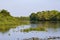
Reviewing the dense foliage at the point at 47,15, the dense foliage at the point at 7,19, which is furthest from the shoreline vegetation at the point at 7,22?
the dense foliage at the point at 47,15

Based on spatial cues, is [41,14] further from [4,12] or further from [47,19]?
[4,12]

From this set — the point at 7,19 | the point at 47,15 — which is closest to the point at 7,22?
the point at 7,19

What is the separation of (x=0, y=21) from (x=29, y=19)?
10.4 metres

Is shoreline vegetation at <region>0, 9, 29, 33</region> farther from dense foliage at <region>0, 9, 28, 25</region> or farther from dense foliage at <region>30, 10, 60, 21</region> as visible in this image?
dense foliage at <region>30, 10, 60, 21</region>

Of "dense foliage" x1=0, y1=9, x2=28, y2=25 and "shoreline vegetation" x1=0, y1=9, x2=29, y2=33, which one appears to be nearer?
"shoreline vegetation" x1=0, y1=9, x2=29, y2=33

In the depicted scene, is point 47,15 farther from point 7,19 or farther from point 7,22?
point 7,22

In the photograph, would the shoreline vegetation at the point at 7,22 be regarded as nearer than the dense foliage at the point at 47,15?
Yes

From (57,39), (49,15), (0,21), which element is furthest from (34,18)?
(57,39)

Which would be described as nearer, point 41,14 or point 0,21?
point 0,21

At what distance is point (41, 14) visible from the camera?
75.8 ft

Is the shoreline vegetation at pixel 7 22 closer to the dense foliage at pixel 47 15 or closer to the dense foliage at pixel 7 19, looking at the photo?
the dense foliage at pixel 7 19

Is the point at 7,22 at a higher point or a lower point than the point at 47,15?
lower

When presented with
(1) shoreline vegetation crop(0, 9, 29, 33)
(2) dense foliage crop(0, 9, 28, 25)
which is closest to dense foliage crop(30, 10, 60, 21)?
(2) dense foliage crop(0, 9, 28, 25)

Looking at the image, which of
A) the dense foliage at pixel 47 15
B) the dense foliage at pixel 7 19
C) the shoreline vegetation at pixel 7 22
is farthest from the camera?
the dense foliage at pixel 47 15
